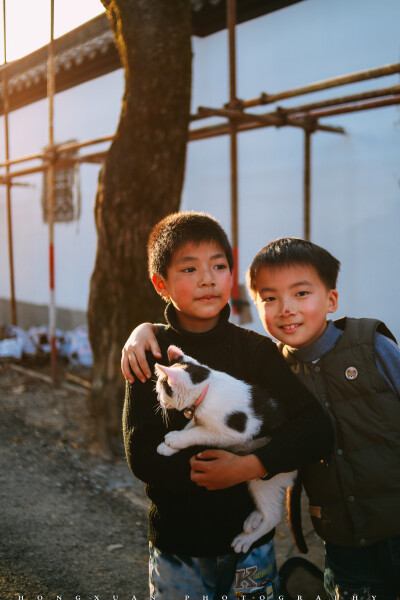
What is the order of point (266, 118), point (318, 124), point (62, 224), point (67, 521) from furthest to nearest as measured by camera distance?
point (62, 224) < point (318, 124) < point (266, 118) < point (67, 521)

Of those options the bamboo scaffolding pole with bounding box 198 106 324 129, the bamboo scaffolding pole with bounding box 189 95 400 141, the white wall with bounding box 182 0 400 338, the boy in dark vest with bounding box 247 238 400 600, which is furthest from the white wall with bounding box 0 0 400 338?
the boy in dark vest with bounding box 247 238 400 600

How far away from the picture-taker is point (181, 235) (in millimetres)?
1631

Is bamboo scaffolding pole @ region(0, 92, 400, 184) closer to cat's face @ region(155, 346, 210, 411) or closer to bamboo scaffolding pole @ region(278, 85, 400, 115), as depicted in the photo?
bamboo scaffolding pole @ region(278, 85, 400, 115)

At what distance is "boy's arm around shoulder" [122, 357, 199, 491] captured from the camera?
1.51 metres

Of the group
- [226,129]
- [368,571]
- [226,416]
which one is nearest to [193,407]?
[226,416]

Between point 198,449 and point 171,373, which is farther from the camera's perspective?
point 198,449

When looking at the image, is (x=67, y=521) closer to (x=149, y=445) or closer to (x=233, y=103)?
(x=149, y=445)

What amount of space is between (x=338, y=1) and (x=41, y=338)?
5.47m

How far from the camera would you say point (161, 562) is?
1.58 metres

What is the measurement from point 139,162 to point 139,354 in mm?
2486

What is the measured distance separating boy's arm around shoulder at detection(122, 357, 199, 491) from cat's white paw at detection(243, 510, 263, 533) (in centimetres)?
20

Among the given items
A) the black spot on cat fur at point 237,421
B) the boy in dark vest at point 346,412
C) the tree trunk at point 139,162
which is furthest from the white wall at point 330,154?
the black spot on cat fur at point 237,421

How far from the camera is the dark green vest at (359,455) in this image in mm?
1572

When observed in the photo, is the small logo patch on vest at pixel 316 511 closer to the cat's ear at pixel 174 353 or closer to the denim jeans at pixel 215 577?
the denim jeans at pixel 215 577
